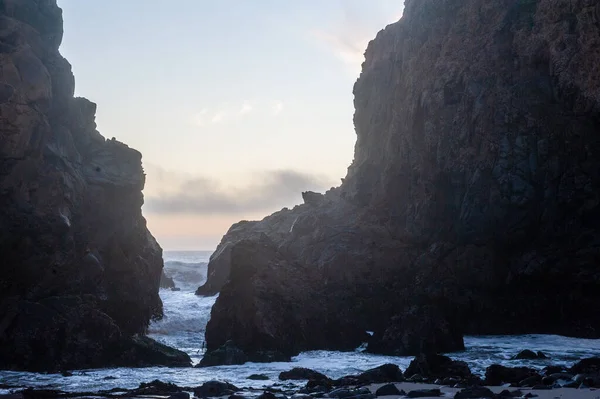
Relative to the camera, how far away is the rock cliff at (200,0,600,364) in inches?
Result: 1813

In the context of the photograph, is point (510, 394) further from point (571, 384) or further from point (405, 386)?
point (405, 386)

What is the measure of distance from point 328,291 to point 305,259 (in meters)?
6.90

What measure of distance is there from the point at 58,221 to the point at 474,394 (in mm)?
31951

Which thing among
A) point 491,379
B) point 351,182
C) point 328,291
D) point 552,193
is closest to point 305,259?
point 328,291

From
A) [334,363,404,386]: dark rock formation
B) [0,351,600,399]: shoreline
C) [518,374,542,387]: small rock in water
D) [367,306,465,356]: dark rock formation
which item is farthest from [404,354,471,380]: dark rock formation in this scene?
[367,306,465,356]: dark rock formation

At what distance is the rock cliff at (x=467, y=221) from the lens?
46062mm

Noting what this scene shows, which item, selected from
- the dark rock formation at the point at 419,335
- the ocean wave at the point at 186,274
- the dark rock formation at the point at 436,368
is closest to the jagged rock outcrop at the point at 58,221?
the dark rock formation at the point at 419,335

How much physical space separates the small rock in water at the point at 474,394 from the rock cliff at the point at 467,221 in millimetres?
17479

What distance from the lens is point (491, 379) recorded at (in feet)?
93.2

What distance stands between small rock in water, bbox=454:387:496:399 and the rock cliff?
17.5 metres

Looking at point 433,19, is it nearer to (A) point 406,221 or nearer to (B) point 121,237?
(A) point 406,221

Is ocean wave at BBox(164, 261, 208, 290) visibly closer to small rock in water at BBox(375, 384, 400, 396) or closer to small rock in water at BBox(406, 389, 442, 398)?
small rock in water at BBox(375, 384, 400, 396)

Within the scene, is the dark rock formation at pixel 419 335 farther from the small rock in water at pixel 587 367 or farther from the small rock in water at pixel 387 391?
the small rock in water at pixel 387 391

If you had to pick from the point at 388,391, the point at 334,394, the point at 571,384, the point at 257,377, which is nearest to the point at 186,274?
the point at 257,377
